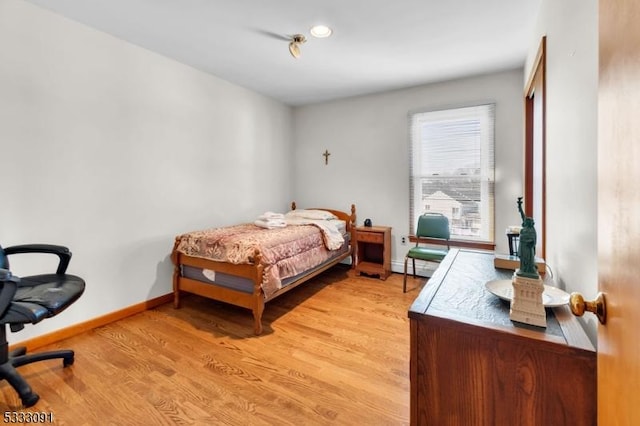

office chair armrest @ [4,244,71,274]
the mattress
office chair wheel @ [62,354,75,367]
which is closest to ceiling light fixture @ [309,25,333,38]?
the mattress

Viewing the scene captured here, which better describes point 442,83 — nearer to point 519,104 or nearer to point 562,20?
point 519,104

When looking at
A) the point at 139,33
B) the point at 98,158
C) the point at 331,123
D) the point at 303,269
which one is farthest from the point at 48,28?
the point at 331,123

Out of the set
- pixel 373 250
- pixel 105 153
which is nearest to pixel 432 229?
pixel 373 250

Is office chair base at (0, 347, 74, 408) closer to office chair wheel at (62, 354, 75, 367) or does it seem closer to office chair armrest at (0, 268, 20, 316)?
office chair wheel at (62, 354, 75, 367)

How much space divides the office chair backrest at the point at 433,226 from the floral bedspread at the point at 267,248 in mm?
1306

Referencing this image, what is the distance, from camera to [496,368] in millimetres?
963

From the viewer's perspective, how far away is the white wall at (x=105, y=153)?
2.05 m

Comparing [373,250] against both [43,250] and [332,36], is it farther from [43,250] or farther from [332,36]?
[43,250]

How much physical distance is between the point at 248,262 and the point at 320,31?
1965 mm

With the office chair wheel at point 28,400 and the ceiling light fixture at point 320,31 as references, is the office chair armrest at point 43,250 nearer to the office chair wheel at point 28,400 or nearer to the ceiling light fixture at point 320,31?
the office chair wheel at point 28,400

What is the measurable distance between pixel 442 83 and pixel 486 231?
184 centimetres

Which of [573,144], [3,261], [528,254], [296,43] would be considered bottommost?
[3,261]

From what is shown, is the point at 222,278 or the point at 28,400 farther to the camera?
the point at 222,278

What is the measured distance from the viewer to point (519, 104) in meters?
3.20
